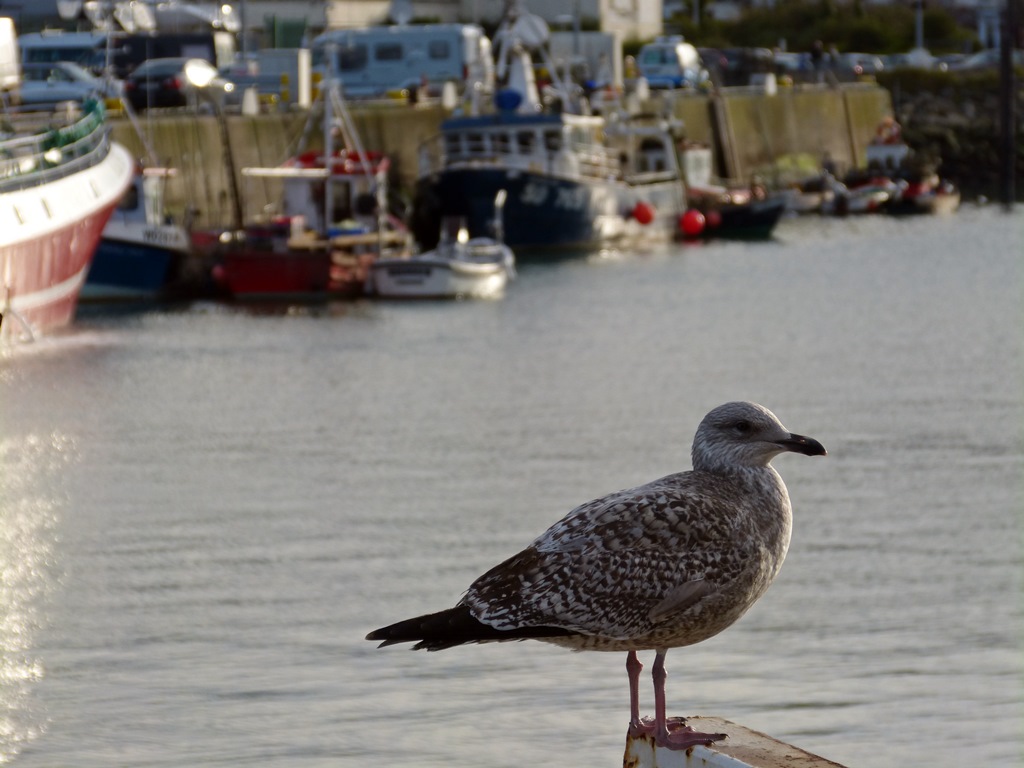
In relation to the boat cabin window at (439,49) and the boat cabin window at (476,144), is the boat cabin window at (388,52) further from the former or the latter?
the boat cabin window at (476,144)

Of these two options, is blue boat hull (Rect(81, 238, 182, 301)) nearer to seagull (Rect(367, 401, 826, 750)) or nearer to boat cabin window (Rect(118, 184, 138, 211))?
boat cabin window (Rect(118, 184, 138, 211))

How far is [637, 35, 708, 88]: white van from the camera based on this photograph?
2667 inches

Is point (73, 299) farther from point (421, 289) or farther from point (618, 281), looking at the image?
point (618, 281)

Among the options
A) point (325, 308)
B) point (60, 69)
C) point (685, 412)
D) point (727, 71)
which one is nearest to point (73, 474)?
point (685, 412)

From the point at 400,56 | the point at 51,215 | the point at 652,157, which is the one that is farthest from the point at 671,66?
the point at 51,215

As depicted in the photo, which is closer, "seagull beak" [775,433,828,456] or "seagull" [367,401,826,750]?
"seagull" [367,401,826,750]

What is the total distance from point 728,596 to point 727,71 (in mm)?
68890

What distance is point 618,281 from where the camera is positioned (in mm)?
42500

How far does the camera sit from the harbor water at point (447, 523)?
1148 cm

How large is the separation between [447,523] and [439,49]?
4630 centimetres

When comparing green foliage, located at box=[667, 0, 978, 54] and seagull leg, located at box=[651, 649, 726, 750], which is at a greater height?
seagull leg, located at box=[651, 649, 726, 750]

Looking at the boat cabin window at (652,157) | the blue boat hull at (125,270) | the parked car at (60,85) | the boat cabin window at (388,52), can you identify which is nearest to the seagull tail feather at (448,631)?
the blue boat hull at (125,270)

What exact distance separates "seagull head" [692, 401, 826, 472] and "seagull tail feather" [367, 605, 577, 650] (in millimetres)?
893

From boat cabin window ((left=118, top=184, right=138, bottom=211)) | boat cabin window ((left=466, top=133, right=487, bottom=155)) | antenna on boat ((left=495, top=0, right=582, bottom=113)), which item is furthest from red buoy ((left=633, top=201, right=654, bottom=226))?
boat cabin window ((left=118, top=184, right=138, bottom=211))
